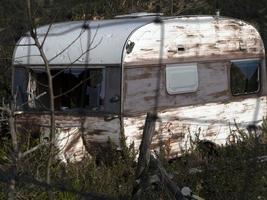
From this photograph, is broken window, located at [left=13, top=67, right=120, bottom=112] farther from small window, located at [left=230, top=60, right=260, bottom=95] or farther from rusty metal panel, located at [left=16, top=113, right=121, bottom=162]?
small window, located at [left=230, top=60, right=260, bottom=95]

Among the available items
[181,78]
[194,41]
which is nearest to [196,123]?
[181,78]

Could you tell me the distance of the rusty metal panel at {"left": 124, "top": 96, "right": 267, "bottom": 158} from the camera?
7824 millimetres

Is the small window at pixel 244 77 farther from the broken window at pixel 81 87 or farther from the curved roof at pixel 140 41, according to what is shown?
the broken window at pixel 81 87

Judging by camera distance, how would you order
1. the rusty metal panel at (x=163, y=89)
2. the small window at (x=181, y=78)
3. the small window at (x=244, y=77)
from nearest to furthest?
1. the rusty metal panel at (x=163, y=89)
2. the small window at (x=181, y=78)
3. the small window at (x=244, y=77)


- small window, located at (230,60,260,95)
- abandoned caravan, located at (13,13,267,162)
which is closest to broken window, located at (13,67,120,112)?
abandoned caravan, located at (13,13,267,162)

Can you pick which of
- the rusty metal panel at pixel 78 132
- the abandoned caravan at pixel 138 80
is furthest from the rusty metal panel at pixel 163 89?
the rusty metal panel at pixel 78 132

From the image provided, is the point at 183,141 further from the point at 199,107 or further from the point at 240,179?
the point at 240,179

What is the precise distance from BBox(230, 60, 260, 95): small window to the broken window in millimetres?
2169

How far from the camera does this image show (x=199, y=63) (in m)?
8.59

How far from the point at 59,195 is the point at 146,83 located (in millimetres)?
2422

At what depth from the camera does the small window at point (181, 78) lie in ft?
26.9

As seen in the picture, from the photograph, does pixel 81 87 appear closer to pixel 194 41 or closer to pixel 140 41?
pixel 140 41

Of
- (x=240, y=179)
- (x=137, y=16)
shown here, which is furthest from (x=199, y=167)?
(x=137, y=16)

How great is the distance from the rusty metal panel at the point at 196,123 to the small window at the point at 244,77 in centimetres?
18
